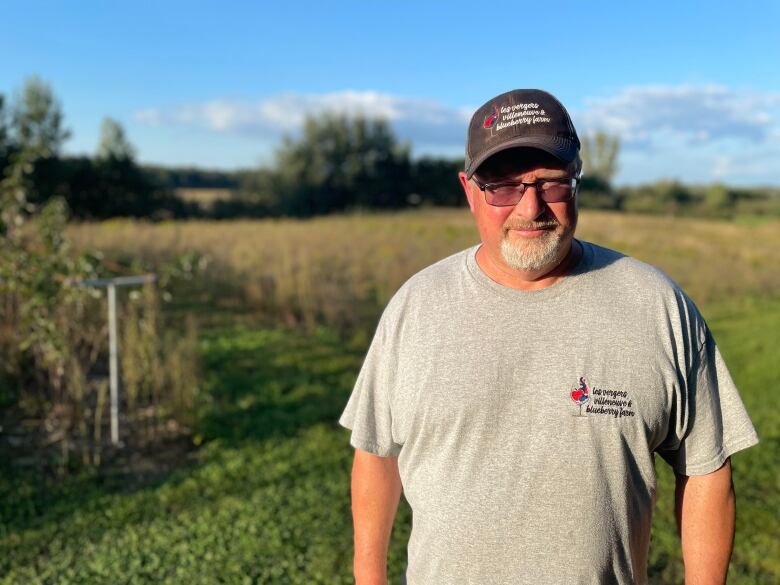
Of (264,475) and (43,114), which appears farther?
(43,114)

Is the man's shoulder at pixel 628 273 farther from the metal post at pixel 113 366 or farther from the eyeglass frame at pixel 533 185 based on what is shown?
the metal post at pixel 113 366

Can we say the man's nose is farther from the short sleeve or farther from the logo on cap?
the short sleeve

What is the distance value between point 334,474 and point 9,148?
26674 millimetres

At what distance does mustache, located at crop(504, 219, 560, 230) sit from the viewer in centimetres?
186

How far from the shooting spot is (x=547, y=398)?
1800 mm

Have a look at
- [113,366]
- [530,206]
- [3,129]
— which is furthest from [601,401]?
[3,129]

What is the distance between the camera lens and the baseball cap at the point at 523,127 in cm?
184

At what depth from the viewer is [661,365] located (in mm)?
1778

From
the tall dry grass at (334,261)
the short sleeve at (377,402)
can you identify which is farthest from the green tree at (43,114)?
the short sleeve at (377,402)

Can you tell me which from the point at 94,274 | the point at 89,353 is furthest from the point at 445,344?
the point at 89,353

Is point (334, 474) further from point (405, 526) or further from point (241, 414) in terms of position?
point (241, 414)

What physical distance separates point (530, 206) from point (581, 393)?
0.48m

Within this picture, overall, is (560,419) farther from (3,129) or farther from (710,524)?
(3,129)

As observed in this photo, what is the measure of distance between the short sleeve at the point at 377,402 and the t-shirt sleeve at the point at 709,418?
2.38 feet
